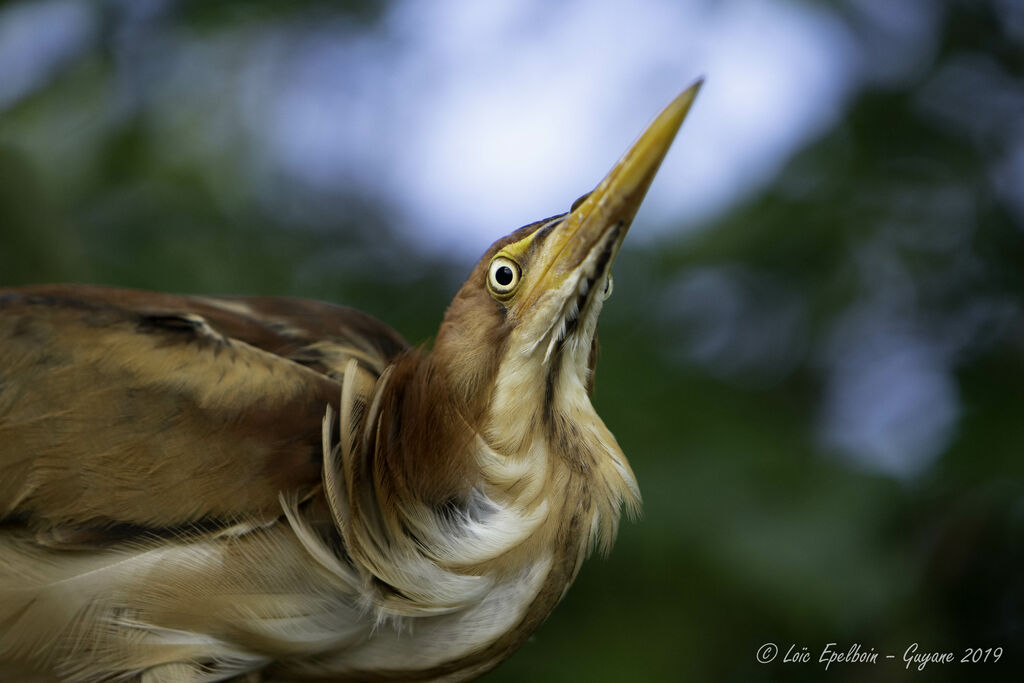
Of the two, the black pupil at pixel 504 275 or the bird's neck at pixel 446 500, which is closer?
the bird's neck at pixel 446 500

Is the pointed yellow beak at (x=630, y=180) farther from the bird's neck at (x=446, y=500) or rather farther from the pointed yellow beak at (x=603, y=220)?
the bird's neck at (x=446, y=500)

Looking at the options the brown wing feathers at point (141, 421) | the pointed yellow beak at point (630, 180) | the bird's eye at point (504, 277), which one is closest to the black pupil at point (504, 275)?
the bird's eye at point (504, 277)

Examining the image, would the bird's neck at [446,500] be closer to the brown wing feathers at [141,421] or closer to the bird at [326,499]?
the bird at [326,499]

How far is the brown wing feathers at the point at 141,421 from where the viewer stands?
6.24 feet

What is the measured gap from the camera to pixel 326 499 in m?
1.89

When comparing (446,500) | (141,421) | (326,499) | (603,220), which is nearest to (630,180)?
(603,220)

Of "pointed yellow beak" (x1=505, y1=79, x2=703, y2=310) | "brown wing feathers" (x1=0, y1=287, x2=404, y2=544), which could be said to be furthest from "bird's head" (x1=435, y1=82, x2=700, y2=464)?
"brown wing feathers" (x1=0, y1=287, x2=404, y2=544)

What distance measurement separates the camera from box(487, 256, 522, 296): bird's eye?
76.9 inches

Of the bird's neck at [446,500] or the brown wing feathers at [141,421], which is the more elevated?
the brown wing feathers at [141,421]

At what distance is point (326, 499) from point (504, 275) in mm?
569

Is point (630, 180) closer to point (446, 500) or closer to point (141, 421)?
point (446, 500)

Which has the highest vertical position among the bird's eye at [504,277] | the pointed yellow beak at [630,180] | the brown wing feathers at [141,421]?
the pointed yellow beak at [630,180]

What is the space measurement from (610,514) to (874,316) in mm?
2333

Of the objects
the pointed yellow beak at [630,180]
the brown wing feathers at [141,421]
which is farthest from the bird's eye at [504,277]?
the brown wing feathers at [141,421]
